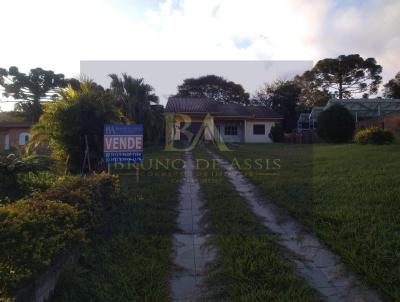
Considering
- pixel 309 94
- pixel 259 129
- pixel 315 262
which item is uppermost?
pixel 309 94

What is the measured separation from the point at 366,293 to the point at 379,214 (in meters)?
2.42

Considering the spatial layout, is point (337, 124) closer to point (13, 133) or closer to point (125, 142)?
point (125, 142)

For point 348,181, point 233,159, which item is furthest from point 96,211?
point 233,159

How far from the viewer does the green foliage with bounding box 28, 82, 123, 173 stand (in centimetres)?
888

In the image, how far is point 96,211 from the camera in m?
4.64

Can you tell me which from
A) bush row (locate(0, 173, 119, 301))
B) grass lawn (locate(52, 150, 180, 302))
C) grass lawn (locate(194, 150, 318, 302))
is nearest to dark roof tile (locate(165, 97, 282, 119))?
grass lawn (locate(52, 150, 180, 302))

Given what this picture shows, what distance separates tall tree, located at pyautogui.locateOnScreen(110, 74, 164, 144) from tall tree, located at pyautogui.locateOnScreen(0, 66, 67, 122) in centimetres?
1658

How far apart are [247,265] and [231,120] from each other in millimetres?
23754

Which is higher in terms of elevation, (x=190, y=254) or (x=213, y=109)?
(x=213, y=109)

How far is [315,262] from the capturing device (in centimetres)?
395

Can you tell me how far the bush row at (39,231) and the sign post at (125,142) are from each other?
3.42 m

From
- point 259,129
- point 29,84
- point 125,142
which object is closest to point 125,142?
point 125,142

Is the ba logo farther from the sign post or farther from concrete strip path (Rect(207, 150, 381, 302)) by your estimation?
concrete strip path (Rect(207, 150, 381, 302))

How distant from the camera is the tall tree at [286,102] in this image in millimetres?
39875
